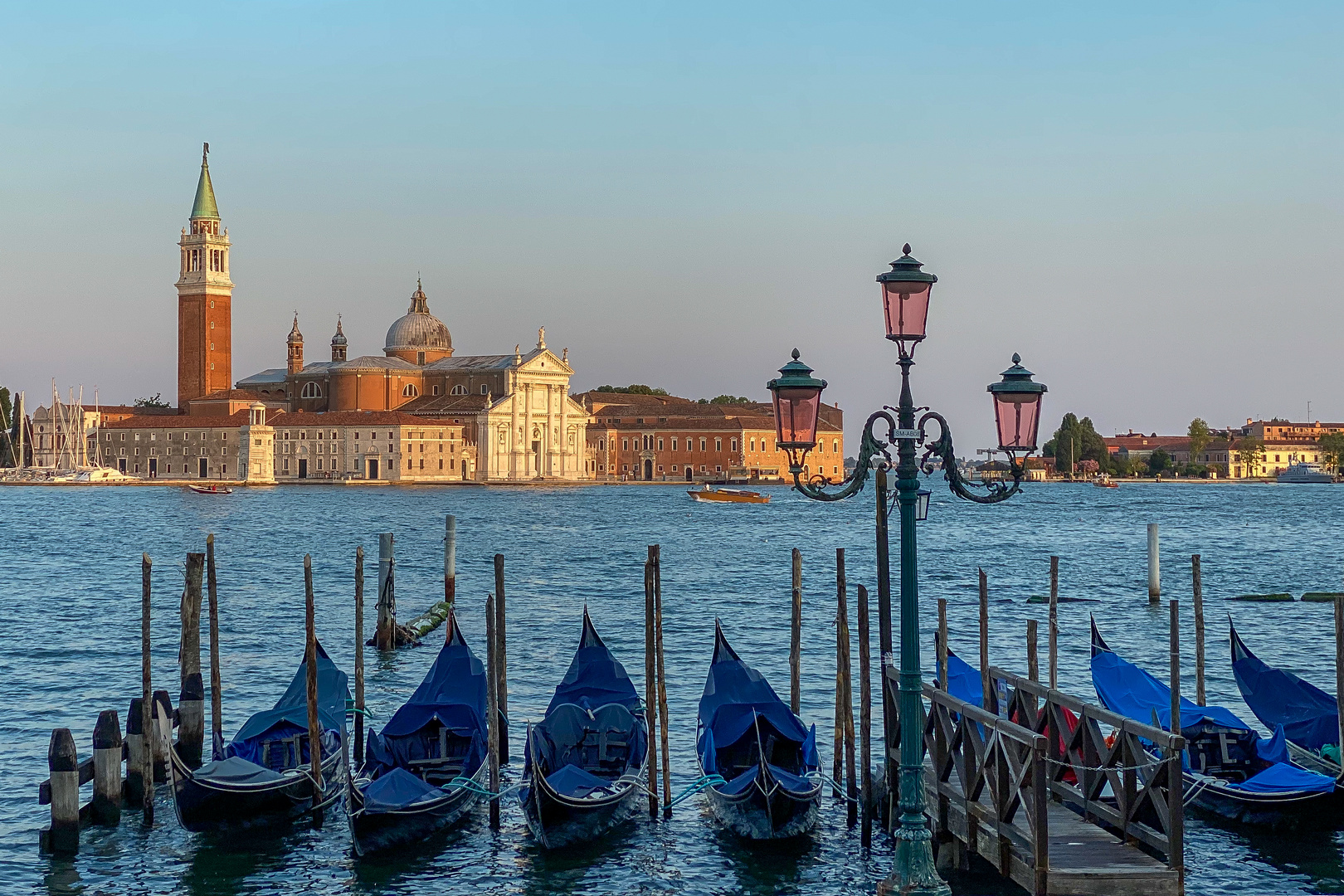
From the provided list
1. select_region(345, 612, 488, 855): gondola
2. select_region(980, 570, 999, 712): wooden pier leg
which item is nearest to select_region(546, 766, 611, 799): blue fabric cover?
select_region(345, 612, 488, 855): gondola

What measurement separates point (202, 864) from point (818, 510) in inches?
2664

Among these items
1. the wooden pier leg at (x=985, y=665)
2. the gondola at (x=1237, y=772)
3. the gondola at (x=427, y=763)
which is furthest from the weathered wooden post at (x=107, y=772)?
the gondola at (x=1237, y=772)

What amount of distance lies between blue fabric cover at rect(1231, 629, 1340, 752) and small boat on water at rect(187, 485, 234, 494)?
78860mm

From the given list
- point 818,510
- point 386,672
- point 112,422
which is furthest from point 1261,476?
point 386,672

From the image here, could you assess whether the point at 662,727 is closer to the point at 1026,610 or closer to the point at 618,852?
the point at 618,852

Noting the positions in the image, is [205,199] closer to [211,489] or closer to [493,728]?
[211,489]

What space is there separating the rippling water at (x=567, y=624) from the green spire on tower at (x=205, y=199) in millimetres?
34175

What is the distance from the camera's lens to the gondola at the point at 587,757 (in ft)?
33.8

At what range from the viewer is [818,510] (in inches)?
3027

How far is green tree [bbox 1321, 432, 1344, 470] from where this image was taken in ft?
421

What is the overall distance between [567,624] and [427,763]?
1189cm

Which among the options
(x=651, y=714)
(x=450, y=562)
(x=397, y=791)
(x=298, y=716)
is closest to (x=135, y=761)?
(x=298, y=716)

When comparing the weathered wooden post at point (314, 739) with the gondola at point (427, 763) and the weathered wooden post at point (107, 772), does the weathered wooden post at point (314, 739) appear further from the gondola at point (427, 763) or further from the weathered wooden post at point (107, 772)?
the weathered wooden post at point (107, 772)

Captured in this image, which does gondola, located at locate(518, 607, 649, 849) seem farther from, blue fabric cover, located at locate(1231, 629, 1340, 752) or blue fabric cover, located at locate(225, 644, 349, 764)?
blue fabric cover, located at locate(1231, 629, 1340, 752)
